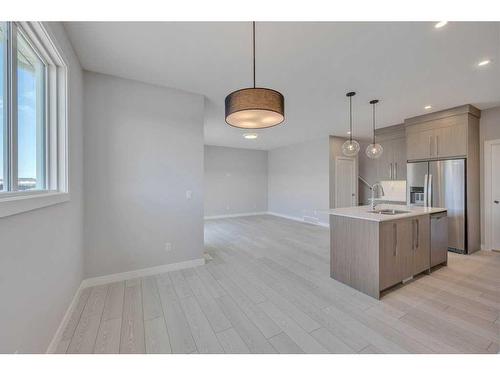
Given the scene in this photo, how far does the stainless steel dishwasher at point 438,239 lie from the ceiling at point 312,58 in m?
1.93

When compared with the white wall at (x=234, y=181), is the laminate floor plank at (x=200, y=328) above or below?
below

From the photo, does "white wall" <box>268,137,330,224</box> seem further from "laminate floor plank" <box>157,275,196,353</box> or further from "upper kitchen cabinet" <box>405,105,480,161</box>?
"laminate floor plank" <box>157,275,196,353</box>

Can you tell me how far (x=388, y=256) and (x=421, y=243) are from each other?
838 millimetres

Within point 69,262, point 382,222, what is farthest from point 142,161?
point 382,222

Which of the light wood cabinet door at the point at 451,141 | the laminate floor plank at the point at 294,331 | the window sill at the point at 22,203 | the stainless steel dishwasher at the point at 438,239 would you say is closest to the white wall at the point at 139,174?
the window sill at the point at 22,203

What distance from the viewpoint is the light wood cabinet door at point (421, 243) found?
2.73 m

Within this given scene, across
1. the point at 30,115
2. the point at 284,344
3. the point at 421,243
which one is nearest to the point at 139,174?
the point at 30,115

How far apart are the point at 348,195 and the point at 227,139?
424 cm

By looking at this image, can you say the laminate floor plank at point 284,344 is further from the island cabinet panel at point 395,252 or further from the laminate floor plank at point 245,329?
the island cabinet panel at point 395,252

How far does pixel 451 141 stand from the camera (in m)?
3.91

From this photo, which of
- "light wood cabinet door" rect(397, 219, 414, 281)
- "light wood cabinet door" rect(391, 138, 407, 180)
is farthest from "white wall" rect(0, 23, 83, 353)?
"light wood cabinet door" rect(391, 138, 407, 180)

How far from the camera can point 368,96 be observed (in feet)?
11.2

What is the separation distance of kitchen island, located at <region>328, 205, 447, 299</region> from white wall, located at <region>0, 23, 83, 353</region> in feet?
9.47
